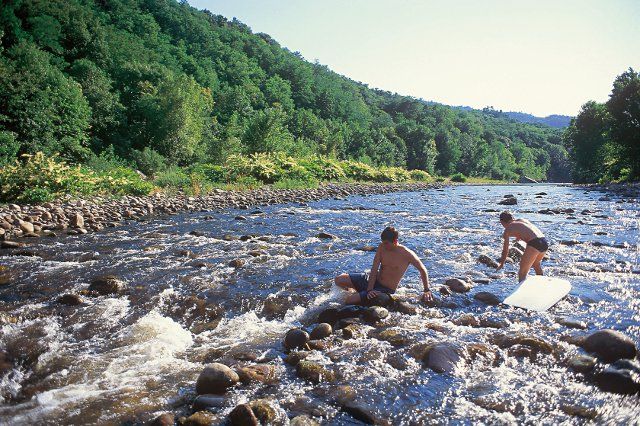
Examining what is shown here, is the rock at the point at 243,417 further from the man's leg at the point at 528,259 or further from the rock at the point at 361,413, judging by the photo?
the man's leg at the point at 528,259

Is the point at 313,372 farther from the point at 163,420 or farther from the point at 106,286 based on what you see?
the point at 106,286

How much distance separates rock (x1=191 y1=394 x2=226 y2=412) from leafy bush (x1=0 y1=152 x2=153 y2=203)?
13.8 meters

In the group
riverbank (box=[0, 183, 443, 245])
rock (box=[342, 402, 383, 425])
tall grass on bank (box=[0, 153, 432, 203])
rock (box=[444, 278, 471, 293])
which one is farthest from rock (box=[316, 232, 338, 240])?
tall grass on bank (box=[0, 153, 432, 203])

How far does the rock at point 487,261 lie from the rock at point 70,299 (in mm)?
8091

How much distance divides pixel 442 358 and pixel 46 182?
51.8 ft

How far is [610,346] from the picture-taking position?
412 centimetres

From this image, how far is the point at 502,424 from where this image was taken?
309 cm

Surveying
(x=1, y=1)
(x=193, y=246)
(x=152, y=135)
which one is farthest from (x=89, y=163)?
(x=1, y=1)

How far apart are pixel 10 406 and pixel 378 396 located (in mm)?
3363

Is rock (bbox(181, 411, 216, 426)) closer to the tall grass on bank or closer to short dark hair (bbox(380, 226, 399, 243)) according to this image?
short dark hair (bbox(380, 226, 399, 243))

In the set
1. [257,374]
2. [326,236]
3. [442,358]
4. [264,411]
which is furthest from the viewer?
[326,236]

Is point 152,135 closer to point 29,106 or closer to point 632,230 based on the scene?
point 29,106

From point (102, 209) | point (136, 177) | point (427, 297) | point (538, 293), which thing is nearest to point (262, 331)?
point (427, 297)

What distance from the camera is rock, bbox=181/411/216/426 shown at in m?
3.02
